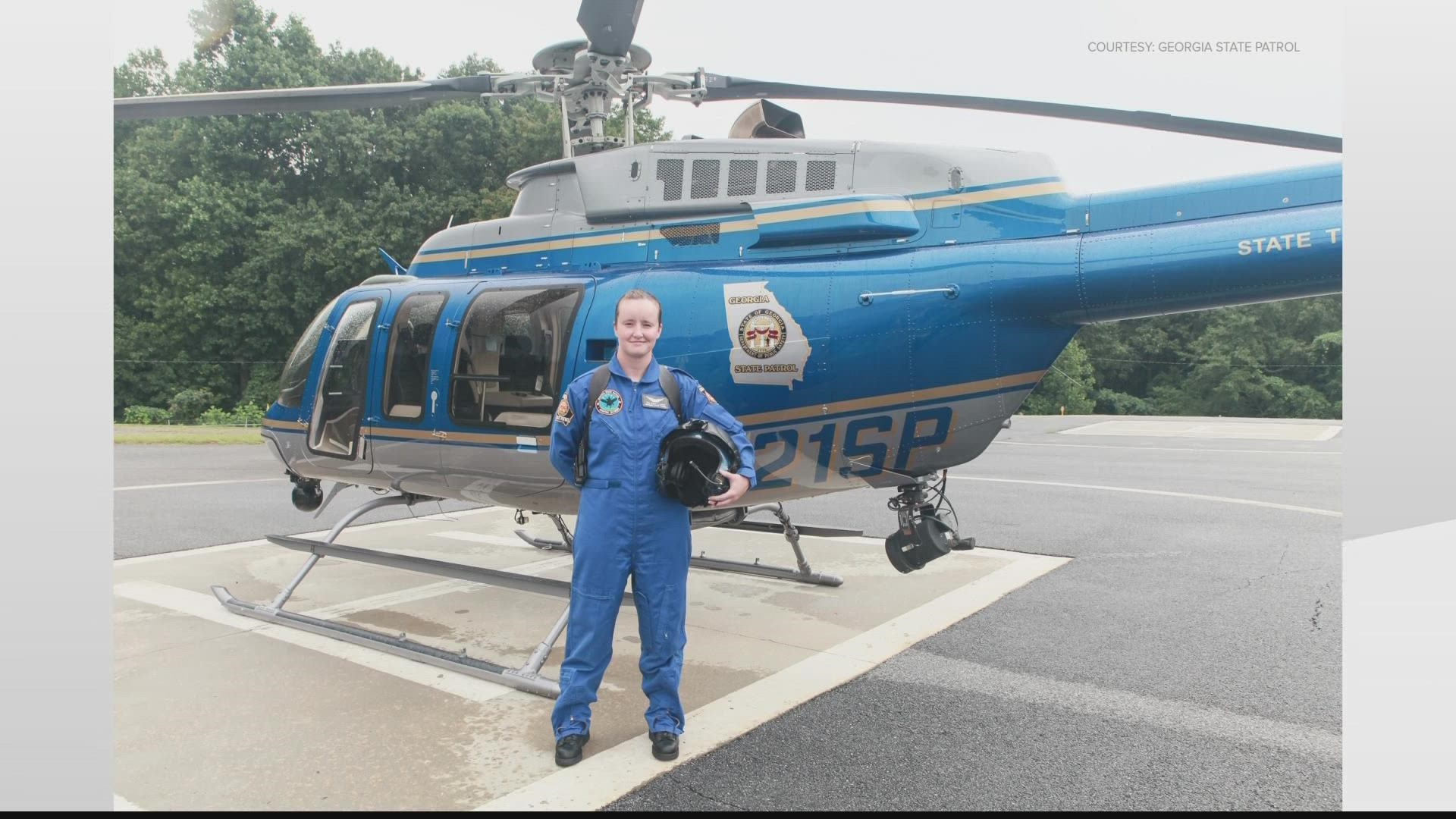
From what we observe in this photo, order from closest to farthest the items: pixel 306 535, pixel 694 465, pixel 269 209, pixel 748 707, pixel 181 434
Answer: pixel 694 465
pixel 748 707
pixel 306 535
pixel 269 209
pixel 181 434

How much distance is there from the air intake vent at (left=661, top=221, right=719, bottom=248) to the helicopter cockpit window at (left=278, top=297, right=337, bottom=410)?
2606 millimetres

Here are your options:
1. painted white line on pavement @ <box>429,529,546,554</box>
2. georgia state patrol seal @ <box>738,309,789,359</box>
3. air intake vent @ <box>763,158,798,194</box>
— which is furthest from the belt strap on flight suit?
painted white line on pavement @ <box>429,529,546,554</box>

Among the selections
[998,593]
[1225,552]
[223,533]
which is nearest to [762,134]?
[998,593]

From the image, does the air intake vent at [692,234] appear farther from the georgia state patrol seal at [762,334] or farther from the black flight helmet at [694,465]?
the black flight helmet at [694,465]

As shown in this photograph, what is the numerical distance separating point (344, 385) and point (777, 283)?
311 centimetres

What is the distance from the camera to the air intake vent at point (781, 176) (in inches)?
173

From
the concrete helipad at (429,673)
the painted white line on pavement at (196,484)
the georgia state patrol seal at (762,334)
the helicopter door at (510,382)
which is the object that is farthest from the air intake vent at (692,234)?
the painted white line on pavement at (196,484)

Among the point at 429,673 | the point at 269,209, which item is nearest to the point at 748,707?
the point at 429,673

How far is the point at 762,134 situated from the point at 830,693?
10.1 feet

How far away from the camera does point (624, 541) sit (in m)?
3.33

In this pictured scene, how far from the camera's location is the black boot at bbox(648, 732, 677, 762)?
3.37 metres

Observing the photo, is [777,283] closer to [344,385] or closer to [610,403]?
[610,403]

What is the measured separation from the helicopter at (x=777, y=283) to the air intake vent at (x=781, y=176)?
0.04 feet

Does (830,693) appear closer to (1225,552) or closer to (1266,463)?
(1225,552)
